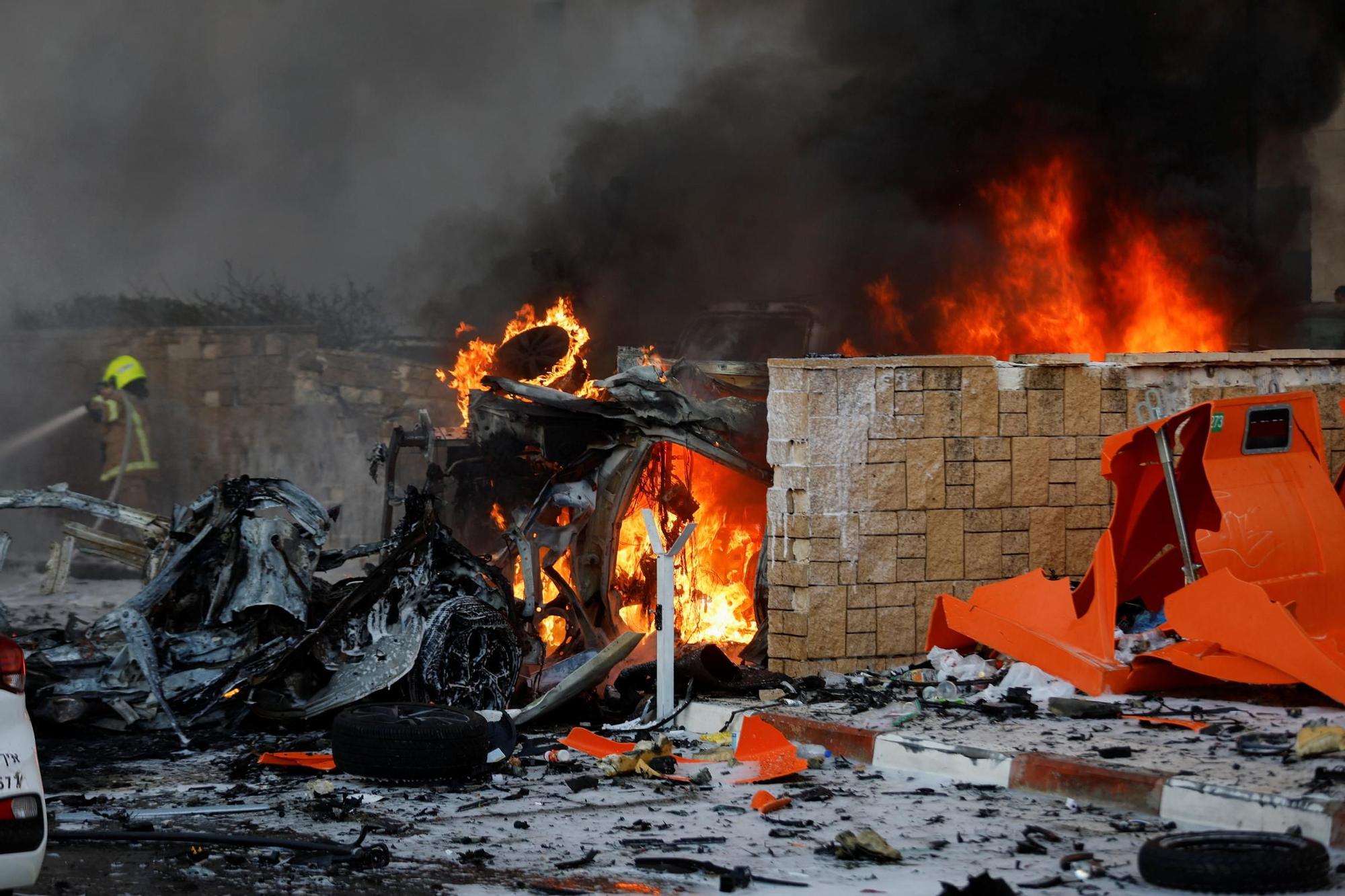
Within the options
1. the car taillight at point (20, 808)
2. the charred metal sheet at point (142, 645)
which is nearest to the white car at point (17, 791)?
the car taillight at point (20, 808)

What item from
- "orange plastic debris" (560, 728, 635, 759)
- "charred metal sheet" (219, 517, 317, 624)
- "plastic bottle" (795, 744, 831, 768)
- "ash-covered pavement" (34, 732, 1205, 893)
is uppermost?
"charred metal sheet" (219, 517, 317, 624)

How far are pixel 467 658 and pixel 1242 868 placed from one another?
485cm

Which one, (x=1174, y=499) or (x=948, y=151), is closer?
(x=1174, y=499)

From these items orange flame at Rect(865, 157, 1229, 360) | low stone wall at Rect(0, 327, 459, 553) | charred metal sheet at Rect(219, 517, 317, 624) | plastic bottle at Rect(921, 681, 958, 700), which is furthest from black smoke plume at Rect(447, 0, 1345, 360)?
charred metal sheet at Rect(219, 517, 317, 624)

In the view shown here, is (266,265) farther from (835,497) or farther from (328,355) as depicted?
(835,497)

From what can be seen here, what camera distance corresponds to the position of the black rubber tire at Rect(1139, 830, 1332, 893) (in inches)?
184

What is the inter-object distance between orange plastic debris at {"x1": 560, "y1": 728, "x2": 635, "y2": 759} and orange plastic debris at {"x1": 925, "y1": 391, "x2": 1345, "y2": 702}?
223 centimetres

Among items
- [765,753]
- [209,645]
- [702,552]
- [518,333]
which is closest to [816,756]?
[765,753]

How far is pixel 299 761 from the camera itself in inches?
290

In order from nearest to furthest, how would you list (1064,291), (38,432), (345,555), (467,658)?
(467,658) → (345,555) → (1064,291) → (38,432)

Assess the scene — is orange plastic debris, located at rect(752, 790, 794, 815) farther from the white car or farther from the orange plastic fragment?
the white car

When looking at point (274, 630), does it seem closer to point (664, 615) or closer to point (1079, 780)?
point (664, 615)

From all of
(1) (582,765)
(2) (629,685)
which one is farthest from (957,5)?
(1) (582,765)

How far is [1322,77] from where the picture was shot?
16922 mm
